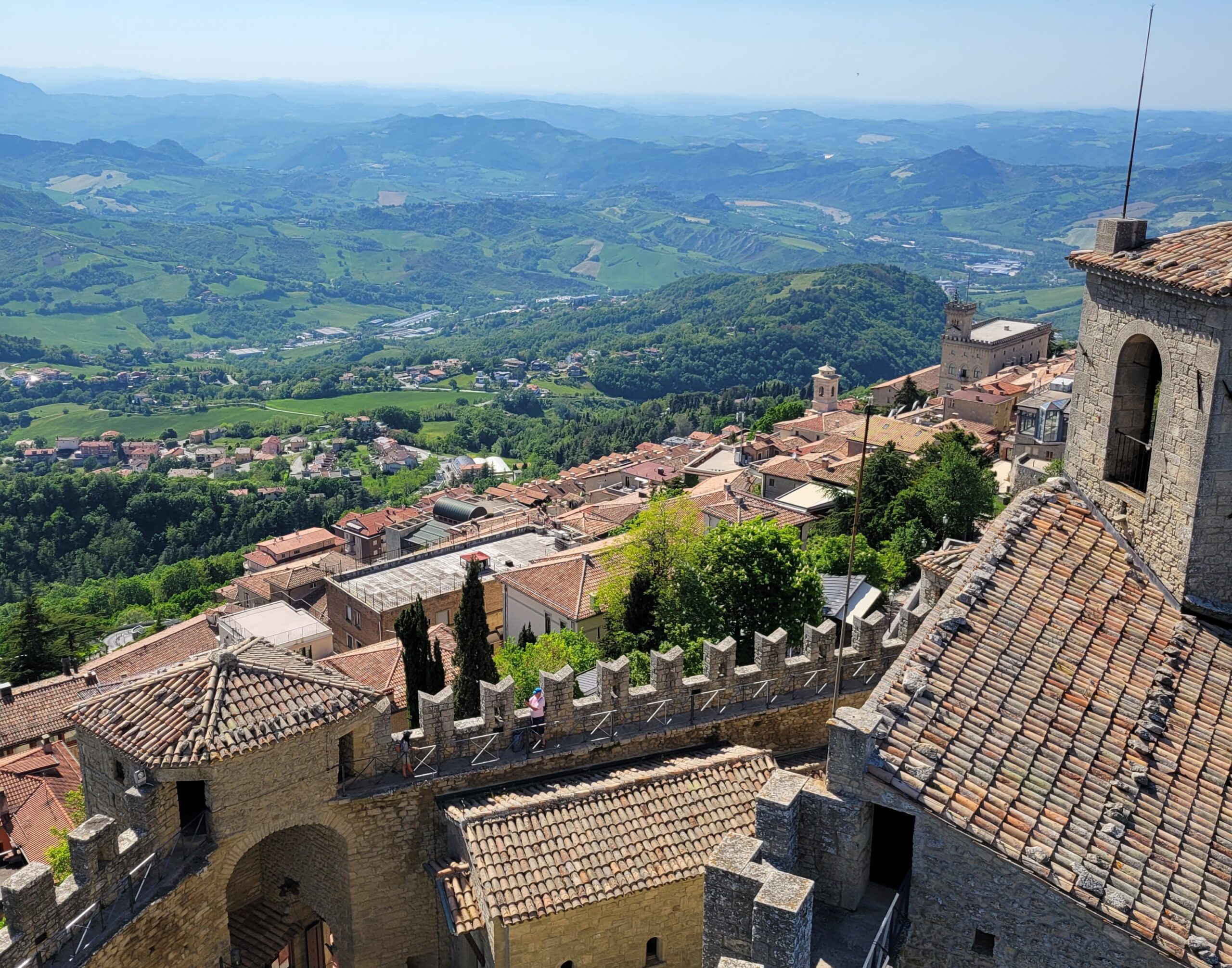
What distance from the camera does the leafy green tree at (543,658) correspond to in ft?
91.9

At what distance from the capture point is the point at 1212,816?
994cm

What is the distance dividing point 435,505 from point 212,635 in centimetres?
3100

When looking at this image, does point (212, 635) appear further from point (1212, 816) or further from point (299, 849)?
point (1212, 816)

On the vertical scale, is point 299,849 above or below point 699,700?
below

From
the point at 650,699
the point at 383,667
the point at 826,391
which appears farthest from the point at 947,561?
the point at 826,391

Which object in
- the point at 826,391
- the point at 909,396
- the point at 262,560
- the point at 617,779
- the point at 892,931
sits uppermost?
the point at 892,931

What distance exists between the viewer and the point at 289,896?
55.3ft

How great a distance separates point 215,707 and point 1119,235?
13315mm

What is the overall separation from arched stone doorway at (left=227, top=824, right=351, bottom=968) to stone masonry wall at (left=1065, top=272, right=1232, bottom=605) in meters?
12.0

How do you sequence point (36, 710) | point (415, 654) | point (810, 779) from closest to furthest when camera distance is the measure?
point (810, 779), point (415, 654), point (36, 710)

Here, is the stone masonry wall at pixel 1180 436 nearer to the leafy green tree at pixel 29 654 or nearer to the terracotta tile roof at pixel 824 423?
the leafy green tree at pixel 29 654

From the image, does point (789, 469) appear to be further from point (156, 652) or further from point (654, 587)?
point (156, 652)

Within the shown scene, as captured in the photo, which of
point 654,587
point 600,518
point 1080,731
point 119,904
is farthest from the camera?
point 600,518

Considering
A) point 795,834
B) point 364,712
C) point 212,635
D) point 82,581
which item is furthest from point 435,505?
point 795,834
